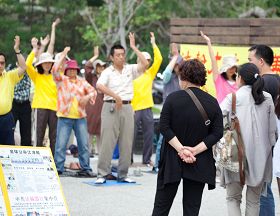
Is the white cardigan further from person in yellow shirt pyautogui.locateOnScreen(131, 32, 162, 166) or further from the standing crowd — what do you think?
person in yellow shirt pyautogui.locateOnScreen(131, 32, 162, 166)

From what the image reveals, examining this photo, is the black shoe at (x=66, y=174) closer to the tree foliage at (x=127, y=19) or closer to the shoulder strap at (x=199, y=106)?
the shoulder strap at (x=199, y=106)

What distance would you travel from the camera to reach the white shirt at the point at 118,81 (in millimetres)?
12539

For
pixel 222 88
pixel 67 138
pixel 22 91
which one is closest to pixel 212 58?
pixel 222 88

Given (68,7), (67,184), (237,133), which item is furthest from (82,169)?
(68,7)

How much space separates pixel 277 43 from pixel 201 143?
7119mm

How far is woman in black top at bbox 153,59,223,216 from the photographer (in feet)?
25.8

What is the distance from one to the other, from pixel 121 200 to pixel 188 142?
381cm

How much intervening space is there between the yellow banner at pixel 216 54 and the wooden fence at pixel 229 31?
1.53ft

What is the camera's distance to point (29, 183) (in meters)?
8.41

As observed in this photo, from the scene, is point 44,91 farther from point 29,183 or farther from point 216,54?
point 29,183

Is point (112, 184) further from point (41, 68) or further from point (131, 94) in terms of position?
point (41, 68)

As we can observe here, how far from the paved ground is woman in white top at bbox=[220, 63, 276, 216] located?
2.14 metres

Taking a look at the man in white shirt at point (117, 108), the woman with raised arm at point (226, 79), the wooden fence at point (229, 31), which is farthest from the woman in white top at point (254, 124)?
the wooden fence at point (229, 31)

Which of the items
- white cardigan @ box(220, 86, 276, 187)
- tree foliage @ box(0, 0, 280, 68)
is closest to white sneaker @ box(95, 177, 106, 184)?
white cardigan @ box(220, 86, 276, 187)
